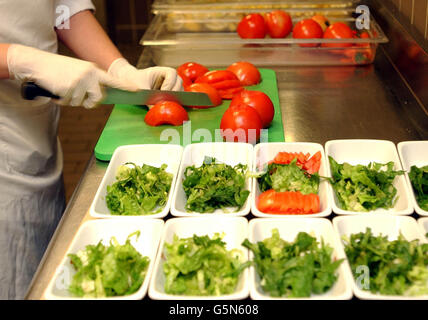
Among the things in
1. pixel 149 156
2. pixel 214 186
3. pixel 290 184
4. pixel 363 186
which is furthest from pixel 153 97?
pixel 363 186

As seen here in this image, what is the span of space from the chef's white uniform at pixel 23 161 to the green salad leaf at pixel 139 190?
1.52 feet

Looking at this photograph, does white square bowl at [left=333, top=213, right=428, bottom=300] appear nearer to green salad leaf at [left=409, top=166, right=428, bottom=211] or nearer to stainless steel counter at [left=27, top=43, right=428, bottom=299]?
green salad leaf at [left=409, top=166, right=428, bottom=211]

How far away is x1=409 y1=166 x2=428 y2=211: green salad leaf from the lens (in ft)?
4.30

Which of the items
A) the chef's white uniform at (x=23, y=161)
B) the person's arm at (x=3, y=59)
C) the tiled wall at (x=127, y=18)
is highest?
the person's arm at (x=3, y=59)

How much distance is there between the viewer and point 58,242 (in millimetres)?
1264

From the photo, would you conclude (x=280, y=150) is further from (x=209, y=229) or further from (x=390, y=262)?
(x=390, y=262)

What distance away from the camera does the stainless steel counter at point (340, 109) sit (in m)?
1.61

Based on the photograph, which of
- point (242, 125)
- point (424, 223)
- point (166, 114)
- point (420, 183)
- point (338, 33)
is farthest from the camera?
point (338, 33)

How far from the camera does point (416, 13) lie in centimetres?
204

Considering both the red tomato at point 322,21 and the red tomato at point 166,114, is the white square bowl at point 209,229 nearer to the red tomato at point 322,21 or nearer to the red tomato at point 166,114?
the red tomato at point 166,114

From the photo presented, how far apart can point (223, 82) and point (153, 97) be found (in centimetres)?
31

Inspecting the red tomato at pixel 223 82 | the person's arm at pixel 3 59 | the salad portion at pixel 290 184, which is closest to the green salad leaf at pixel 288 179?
the salad portion at pixel 290 184

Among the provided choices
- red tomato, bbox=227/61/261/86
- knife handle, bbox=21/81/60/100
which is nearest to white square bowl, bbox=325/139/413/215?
red tomato, bbox=227/61/261/86
